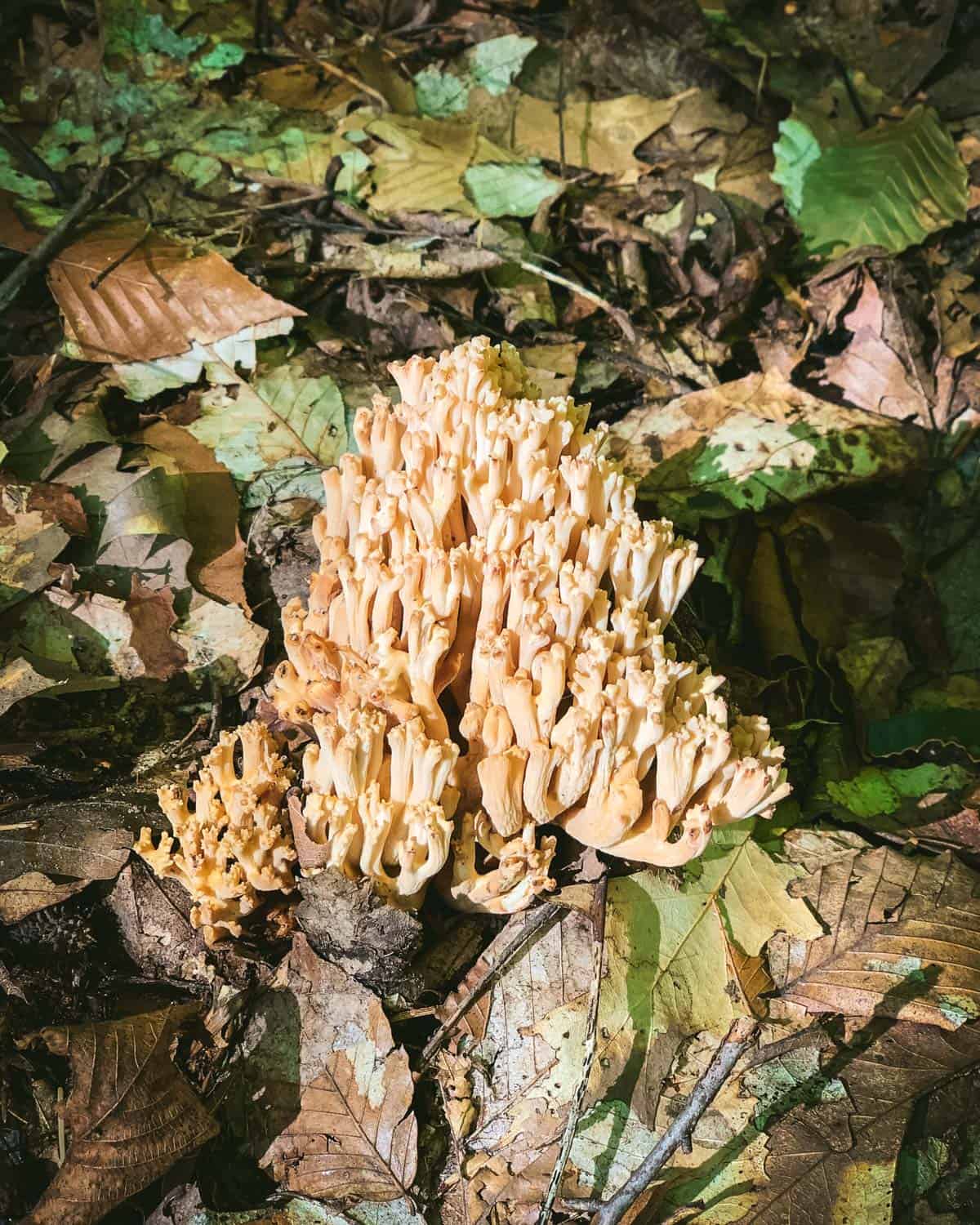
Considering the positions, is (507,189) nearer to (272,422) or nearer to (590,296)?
(590,296)

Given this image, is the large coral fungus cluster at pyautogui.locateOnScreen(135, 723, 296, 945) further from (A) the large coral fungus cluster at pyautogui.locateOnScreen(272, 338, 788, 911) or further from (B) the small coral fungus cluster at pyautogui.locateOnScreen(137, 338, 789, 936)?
(A) the large coral fungus cluster at pyautogui.locateOnScreen(272, 338, 788, 911)

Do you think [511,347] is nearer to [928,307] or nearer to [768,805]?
[768,805]

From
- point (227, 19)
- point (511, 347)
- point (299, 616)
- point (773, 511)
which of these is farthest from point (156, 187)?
point (773, 511)

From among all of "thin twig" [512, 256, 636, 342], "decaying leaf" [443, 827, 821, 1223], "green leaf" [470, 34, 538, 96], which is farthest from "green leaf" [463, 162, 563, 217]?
"decaying leaf" [443, 827, 821, 1223]

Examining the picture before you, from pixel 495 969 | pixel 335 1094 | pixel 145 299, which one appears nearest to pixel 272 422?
pixel 145 299

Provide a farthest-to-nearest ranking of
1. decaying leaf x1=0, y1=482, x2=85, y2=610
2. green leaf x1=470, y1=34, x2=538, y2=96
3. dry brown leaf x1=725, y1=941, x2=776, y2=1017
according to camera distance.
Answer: green leaf x1=470, y1=34, x2=538, y2=96, decaying leaf x1=0, y1=482, x2=85, y2=610, dry brown leaf x1=725, y1=941, x2=776, y2=1017

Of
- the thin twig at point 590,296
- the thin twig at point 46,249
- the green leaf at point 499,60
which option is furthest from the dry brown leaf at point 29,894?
the green leaf at point 499,60
